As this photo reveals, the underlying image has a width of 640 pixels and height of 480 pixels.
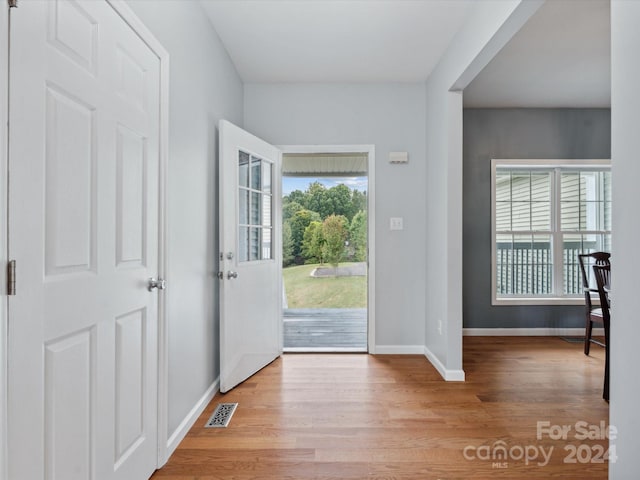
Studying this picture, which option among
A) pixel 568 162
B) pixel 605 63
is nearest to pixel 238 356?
pixel 605 63

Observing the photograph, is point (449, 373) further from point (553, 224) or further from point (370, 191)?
point (553, 224)

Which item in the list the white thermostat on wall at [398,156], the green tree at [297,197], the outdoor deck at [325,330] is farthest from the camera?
the green tree at [297,197]

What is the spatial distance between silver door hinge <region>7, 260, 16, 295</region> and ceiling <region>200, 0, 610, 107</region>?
2.08m

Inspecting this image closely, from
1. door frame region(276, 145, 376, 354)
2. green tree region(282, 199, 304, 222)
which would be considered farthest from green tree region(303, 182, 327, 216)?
door frame region(276, 145, 376, 354)

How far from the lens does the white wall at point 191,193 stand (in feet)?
6.42

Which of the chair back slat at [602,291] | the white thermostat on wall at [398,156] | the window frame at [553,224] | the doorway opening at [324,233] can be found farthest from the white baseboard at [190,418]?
the doorway opening at [324,233]

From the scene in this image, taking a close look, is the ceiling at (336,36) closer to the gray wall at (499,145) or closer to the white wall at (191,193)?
the white wall at (191,193)

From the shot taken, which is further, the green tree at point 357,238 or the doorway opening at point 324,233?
the green tree at point 357,238

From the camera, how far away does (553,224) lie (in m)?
4.40

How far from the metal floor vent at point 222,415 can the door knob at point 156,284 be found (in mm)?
958

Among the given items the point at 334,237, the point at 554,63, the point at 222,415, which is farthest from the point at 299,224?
the point at 222,415

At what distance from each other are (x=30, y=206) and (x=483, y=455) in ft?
7.15

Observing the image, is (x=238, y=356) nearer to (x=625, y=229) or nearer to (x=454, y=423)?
(x=454, y=423)

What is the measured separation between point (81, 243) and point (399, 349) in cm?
299
